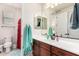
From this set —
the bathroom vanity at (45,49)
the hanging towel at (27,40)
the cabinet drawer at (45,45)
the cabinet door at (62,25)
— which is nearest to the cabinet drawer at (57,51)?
the bathroom vanity at (45,49)

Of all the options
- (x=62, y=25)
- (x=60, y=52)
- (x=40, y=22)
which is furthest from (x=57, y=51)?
(x=40, y=22)

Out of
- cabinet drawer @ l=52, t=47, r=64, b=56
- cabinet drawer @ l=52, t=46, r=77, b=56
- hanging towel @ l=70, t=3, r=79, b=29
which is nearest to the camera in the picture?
cabinet drawer @ l=52, t=46, r=77, b=56

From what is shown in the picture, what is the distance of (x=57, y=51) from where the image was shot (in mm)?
1860

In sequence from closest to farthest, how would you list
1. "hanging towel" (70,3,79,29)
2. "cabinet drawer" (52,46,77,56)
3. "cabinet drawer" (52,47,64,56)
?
1. "cabinet drawer" (52,46,77,56)
2. "cabinet drawer" (52,47,64,56)
3. "hanging towel" (70,3,79,29)

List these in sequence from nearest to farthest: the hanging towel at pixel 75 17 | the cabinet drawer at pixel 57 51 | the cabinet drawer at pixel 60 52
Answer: the cabinet drawer at pixel 60 52 < the cabinet drawer at pixel 57 51 < the hanging towel at pixel 75 17

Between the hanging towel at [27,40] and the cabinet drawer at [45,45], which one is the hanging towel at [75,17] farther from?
the hanging towel at [27,40]

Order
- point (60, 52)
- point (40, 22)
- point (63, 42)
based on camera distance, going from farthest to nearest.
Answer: point (40, 22) → point (63, 42) → point (60, 52)

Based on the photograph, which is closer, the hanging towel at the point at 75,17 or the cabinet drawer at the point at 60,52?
the cabinet drawer at the point at 60,52

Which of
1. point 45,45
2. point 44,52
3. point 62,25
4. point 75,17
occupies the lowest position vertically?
point 44,52

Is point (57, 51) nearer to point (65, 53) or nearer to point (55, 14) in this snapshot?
point (65, 53)

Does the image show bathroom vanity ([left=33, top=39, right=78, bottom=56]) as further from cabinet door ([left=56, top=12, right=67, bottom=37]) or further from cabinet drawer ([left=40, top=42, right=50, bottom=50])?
cabinet door ([left=56, top=12, right=67, bottom=37])

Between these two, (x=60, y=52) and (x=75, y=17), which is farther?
(x=75, y=17)

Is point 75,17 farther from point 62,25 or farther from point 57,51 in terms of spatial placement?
point 57,51

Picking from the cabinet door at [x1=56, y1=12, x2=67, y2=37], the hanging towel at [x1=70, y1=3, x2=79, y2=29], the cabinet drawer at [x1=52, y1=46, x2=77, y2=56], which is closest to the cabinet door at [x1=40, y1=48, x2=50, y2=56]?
the cabinet drawer at [x1=52, y1=46, x2=77, y2=56]
